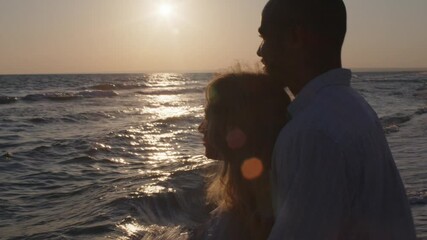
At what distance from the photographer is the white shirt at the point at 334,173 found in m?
1.63

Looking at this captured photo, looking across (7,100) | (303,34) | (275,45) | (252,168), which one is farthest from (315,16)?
(7,100)

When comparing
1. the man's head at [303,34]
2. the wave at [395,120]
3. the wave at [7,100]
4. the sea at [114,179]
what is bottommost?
the wave at [7,100]

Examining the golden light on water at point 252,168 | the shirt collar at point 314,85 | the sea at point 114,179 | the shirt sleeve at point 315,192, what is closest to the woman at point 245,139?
the golden light on water at point 252,168

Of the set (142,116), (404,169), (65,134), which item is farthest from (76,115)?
(404,169)

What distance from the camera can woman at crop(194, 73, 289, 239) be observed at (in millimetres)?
2377

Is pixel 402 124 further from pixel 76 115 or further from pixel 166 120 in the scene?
pixel 76 115

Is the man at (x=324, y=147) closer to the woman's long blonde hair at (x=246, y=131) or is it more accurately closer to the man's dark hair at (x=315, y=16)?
the man's dark hair at (x=315, y=16)

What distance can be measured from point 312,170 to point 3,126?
2199 centimetres

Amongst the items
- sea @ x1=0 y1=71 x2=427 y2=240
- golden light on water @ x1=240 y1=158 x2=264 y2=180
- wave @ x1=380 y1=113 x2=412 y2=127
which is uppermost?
golden light on water @ x1=240 y1=158 x2=264 y2=180

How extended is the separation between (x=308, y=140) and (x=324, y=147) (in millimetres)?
51

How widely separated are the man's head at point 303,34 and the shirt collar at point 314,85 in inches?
1.4

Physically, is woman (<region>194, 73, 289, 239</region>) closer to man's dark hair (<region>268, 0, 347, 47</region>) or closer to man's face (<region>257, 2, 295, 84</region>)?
man's face (<region>257, 2, 295, 84</region>)

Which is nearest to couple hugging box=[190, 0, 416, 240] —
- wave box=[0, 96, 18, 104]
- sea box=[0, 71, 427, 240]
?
sea box=[0, 71, 427, 240]

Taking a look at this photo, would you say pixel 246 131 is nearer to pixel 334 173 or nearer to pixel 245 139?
pixel 245 139
